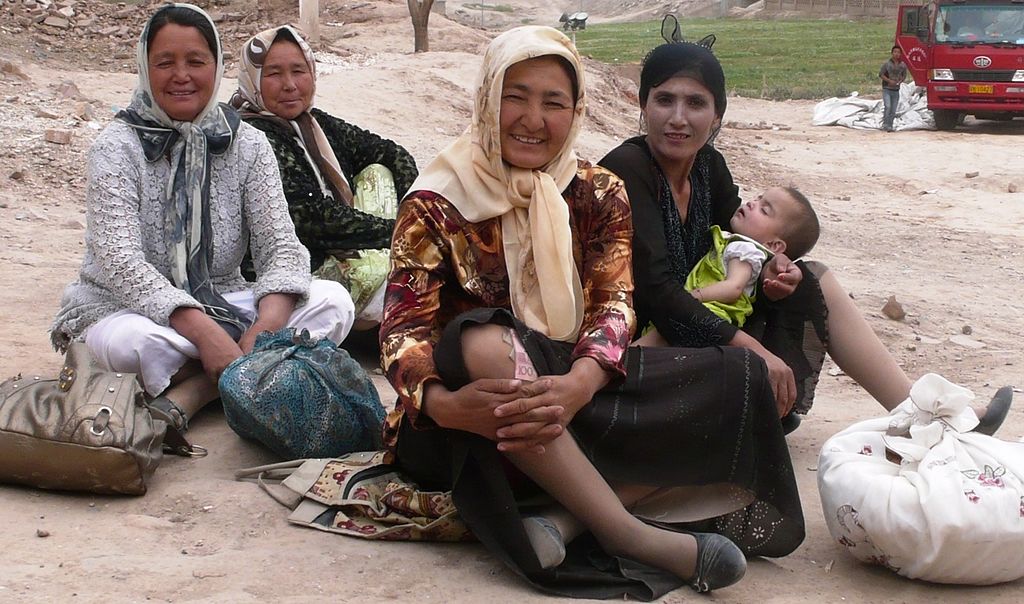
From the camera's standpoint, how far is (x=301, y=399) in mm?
3439

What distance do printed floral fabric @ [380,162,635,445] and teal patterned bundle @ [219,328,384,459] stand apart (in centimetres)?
41

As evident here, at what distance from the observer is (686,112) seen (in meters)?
3.56

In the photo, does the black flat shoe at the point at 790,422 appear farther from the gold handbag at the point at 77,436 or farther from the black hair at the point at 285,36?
the black hair at the point at 285,36

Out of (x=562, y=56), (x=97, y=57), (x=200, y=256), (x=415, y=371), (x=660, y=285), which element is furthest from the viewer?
(x=97, y=57)

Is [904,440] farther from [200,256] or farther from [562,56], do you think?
[200,256]

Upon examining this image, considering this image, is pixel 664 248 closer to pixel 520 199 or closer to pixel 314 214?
pixel 520 199

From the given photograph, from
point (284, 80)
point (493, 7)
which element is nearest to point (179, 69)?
point (284, 80)

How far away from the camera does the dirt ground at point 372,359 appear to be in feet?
9.12

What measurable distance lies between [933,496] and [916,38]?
54.7ft

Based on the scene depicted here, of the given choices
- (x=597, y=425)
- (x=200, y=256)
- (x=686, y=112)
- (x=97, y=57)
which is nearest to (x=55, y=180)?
(x=200, y=256)

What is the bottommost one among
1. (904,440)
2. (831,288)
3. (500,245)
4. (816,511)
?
(816,511)

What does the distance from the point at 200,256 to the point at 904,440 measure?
7.23 feet

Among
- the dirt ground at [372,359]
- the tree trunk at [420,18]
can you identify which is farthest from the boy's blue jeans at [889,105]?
the tree trunk at [420,18]

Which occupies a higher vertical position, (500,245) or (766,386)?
(500,245)
